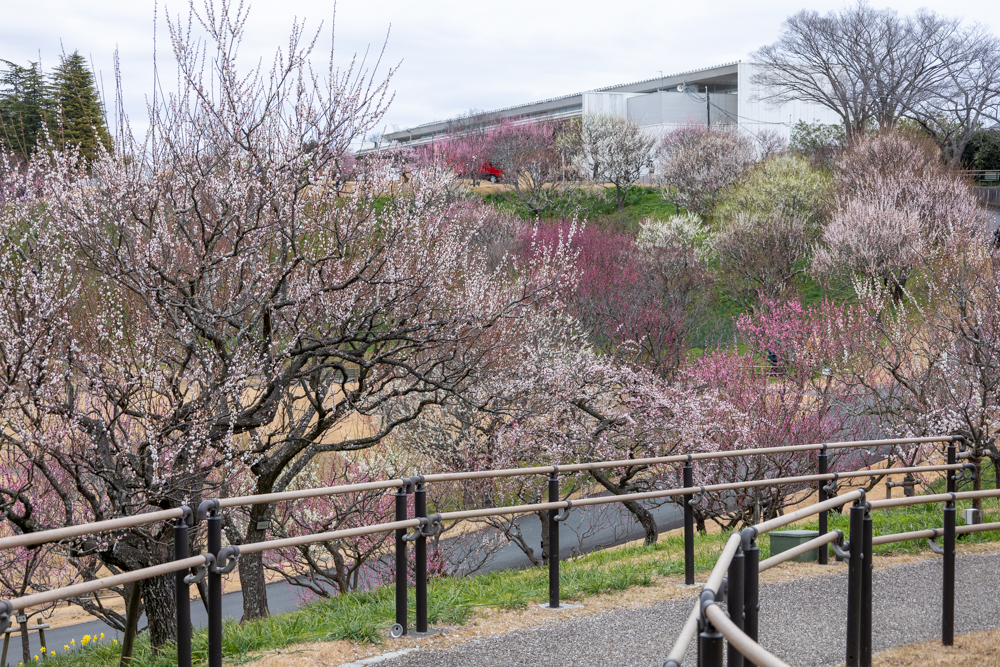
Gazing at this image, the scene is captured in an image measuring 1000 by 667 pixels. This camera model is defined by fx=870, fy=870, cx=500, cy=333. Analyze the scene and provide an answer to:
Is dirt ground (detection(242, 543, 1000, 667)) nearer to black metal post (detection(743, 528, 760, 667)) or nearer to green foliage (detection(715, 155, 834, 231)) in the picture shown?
black metal post (detection(743, 528, 760, 667))

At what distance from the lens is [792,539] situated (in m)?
7.26

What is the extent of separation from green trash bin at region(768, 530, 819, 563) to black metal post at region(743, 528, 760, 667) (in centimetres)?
382

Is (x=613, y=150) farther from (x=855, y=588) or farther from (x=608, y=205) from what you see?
(x=855, y=588)

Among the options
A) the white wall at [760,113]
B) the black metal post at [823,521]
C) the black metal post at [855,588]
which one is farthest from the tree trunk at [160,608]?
the white wall at [760,113]

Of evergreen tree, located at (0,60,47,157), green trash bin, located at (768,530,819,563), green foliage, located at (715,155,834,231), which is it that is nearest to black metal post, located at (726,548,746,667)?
green trash bin, located at (768,530,819,563)

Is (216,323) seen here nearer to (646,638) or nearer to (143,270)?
(143,270)

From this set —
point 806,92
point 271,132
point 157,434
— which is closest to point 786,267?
point 806,92

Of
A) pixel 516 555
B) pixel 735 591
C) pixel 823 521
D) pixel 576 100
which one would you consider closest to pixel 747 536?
pixel 735 591

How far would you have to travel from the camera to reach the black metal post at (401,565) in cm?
526

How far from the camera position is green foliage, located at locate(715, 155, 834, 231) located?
133 ft

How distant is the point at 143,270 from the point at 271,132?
2.34 meters

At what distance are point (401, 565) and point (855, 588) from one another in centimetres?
261

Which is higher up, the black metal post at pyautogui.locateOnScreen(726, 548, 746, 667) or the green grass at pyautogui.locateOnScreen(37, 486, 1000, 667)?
the black metal post at pyautogui.locateOnScreen(726, 548, 746, 667)

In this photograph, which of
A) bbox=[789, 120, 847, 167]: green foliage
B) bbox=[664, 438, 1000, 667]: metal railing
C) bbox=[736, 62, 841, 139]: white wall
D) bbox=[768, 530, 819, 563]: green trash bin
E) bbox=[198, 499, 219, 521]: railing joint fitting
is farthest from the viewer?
bbox=[736, 62, 841, 139]: white wall
